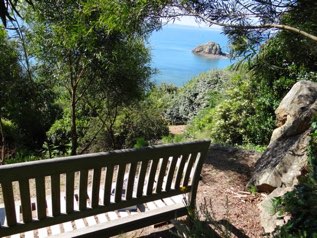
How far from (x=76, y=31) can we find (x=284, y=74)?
14.9 feet

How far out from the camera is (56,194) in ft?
8.28

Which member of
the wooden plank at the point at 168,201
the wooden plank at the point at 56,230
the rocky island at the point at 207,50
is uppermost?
the wooden plank at the point at 168,201

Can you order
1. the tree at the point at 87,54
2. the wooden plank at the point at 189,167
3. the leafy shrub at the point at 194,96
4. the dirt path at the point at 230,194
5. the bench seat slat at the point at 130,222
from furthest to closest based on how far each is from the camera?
the leafy shrub at the point at 194,96 < the tree at the point at 87,54 < the dirt path at the point at 230,194 < the wooden plank at the point at 189,167 < the bench seat slat at the point at 130,222

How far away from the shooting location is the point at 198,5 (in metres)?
3.08

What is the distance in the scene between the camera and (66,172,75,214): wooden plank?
2.48m

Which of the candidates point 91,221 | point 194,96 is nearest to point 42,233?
point 91,221

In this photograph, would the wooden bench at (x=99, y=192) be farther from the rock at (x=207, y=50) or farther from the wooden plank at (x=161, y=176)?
the rock at (x=207, y=50)

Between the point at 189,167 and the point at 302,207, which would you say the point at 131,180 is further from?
the point at 302,207

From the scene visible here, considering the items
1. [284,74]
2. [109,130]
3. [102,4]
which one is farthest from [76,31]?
[284,74]

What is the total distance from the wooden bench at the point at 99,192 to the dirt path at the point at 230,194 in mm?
308

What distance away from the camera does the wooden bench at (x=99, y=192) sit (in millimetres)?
2357

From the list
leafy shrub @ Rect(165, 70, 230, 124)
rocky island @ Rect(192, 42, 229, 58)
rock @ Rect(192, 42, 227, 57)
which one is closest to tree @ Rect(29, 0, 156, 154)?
leafy shrub @ Rect(165, 70, 230, 124)

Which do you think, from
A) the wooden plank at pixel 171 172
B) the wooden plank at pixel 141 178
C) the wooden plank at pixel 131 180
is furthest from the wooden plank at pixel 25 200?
the wooden plank at pixel 171 172

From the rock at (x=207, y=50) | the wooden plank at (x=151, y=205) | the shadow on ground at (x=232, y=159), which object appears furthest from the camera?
the rock at (x=207, y=50)
